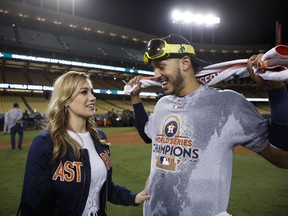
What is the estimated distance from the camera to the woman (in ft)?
6.33

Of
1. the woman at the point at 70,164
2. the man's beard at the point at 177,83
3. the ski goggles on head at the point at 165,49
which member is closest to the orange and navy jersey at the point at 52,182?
the woman at the point at 70,164

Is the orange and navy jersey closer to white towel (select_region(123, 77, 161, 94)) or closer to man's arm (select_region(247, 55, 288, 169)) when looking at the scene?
white towel (select_region(123, 77, 161, 94))

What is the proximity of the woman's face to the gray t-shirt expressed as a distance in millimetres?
926

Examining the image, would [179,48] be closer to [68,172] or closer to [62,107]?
[62,107]

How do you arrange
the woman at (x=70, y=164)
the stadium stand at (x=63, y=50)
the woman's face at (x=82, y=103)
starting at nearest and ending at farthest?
the woman at (x=70, y=164)
the woman's face at (x=82, y=103)
the stadium stand at (x=63, y=50)

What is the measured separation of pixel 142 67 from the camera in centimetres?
4409

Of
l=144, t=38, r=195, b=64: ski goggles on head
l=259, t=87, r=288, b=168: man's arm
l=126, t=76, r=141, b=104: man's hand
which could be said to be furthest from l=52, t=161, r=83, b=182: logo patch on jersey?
l=259, t=87, r=288, b=168: man's arm

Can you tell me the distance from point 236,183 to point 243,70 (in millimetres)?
4892

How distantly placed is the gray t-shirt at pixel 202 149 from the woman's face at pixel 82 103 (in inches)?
36.5

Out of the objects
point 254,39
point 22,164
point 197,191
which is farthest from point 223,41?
point 197,191

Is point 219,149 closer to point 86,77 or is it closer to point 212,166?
point 212,166

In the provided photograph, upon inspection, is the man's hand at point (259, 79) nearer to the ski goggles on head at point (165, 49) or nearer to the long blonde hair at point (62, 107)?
the ski goggles on head at point (165, 49)

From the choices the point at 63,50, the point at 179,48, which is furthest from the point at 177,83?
the point at 63,50

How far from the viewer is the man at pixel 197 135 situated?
5.23 feet
